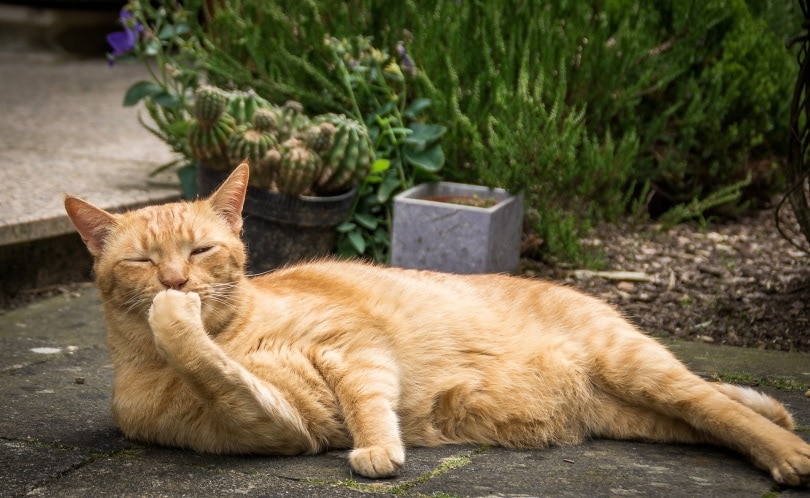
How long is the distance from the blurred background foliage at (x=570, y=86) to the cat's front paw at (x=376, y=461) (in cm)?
209

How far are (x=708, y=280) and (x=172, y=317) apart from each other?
2.86m

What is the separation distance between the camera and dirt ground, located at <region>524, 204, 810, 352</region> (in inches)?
149

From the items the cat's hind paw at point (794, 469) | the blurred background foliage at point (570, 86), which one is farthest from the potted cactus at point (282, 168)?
the cat's hind paw at point (794, 469)

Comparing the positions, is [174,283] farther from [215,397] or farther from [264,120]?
[264,120]

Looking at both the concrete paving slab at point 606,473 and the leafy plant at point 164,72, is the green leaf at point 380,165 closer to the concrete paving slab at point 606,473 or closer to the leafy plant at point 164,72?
the leafy plant at point 164,72

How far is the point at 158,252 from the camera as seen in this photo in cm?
251

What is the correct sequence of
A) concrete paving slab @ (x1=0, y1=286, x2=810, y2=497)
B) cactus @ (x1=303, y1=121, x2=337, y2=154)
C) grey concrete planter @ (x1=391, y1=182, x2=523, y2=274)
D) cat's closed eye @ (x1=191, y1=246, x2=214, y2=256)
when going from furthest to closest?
cactus @ (x1=303, y1=121, x2=337, y2=154) → grey concrete planter @ (x1=391, y1=182, x2=523, y2=274) → cat's closed eye @ (x1=191, y1=246, x2=214, y2=256) → concrete paving slab @ (x1=0, y1=286, x2=810, y2=497)

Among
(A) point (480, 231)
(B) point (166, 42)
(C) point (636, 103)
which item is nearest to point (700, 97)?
(C) point (636, 103)

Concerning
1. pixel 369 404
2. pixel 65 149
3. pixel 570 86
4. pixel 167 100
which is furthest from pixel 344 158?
pixel 65 149

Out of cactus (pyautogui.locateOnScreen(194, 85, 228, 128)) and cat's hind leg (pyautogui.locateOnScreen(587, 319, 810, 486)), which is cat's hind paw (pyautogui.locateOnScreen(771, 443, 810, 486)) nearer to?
cat's hind leg (pyautogui.locateOnScreen(587, 319, 810, 486))

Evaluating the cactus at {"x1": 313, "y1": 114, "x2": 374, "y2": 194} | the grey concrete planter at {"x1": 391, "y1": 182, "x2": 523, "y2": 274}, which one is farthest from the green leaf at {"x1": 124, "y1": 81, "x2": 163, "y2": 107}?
the grey concrete planter at {"x1": 391, "y1": 182, "x2": 523, "y2": 274}

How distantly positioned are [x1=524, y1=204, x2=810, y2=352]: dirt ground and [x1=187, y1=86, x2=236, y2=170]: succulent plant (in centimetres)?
150

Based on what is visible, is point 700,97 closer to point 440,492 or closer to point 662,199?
point 662,199

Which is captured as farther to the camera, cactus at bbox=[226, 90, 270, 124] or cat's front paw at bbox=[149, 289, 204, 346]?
cactus at bbox=[226, 90, 270, 124]
